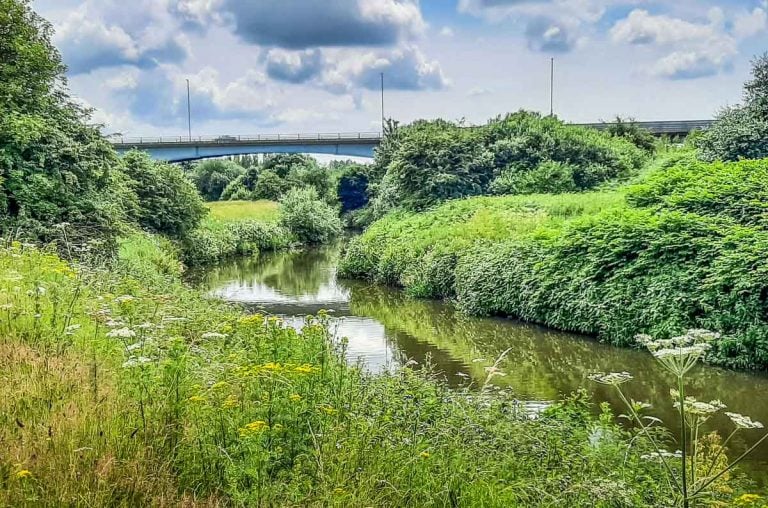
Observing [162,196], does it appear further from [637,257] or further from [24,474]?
[24,474]

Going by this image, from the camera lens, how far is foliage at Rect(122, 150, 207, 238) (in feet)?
88.9

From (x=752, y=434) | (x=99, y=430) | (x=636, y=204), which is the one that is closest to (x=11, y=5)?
(x=99, y=430)

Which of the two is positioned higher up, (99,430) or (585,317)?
(99,430)

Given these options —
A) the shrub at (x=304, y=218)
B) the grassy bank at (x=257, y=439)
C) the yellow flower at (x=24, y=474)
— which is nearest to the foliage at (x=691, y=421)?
the grassy bank at (x=257, y=439)

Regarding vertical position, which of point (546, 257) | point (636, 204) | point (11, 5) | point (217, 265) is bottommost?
point (217, 265)

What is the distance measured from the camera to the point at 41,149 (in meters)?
14.7

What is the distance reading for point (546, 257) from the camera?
15258 millimetres

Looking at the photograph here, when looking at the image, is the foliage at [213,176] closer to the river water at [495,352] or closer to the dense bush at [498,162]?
the dense bush at [498,162]

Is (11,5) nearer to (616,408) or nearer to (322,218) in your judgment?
(616,408)

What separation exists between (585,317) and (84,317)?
990 centimetres

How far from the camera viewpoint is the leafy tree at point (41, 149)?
1427cm

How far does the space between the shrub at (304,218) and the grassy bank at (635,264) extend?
20.8 meters

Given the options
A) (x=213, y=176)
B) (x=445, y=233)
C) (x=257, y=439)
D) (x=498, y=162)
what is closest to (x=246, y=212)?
(x=498, y=162)

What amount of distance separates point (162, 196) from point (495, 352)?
769 inches
